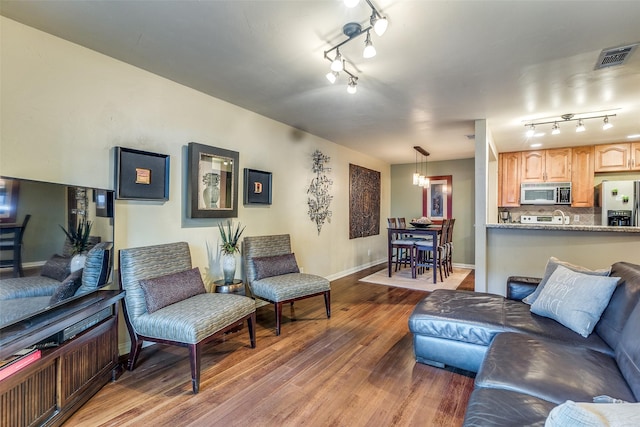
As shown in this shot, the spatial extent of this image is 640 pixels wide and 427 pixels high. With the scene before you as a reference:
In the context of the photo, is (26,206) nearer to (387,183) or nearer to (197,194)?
(197,194)

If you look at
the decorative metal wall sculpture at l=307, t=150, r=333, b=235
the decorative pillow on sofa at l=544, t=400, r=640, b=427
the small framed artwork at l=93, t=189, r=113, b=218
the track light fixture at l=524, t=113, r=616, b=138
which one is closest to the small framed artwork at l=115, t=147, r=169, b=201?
the small framed artwork at l=93, t=189, r=113, b=218

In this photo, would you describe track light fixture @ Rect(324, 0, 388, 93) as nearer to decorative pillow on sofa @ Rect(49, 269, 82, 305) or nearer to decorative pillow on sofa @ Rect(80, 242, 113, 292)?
decorative pillow on sofa @ Rect(80, 242, 113, 292)

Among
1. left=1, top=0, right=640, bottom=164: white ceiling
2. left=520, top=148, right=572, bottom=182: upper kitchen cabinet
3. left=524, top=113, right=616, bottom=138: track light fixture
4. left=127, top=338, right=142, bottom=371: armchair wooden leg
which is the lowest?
left=127, top=338, right=142, bottom=371: armchair wooden leg

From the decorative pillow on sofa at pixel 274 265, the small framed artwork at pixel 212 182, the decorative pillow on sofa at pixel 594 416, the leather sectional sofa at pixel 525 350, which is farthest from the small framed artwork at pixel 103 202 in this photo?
the decorative pillow on sofa at pixel 594 416

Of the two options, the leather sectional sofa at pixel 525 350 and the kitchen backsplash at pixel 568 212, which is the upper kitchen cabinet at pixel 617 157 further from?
the leather sectional sofa at pixel 525 350

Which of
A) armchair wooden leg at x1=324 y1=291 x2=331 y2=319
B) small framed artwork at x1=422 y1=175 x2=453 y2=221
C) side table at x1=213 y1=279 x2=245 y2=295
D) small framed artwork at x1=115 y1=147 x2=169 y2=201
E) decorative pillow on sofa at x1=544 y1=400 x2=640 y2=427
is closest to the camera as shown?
decorative pillow on sofa at x1=544 y1=400 x2=640 y2=427

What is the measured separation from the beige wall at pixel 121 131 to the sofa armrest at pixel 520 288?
268cm

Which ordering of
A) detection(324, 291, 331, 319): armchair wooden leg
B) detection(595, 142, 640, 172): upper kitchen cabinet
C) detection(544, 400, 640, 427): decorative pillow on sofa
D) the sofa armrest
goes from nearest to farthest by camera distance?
detection(544, 400, 640, 427): decorative pillow on sofa → the sofa armrest → detection(324, 291, 331, 319): armchair wooden leg → detection(595, 142, 640, 172): upper kitchen cabinet

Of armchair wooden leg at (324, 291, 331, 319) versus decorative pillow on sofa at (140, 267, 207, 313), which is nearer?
decorative pillow on sofa at (140, 267, 207, 313)

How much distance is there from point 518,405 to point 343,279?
4080 millimetres

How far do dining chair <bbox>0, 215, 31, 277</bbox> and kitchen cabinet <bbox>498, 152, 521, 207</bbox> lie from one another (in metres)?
6.63

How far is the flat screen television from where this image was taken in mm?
1513

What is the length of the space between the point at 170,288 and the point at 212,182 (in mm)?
1208

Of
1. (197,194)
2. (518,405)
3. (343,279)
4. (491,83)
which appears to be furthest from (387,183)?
(518,405)
